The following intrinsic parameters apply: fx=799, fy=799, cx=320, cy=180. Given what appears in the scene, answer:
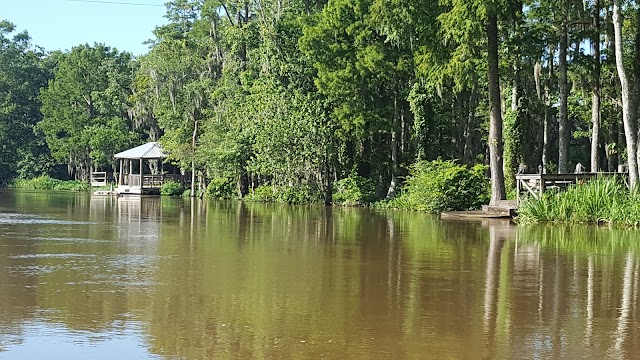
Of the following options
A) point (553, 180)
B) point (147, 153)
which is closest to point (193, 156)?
point (147, 153)

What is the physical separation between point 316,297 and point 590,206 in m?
15.4

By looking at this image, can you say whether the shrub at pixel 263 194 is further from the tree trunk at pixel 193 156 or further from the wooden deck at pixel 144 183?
the wooden deck at pixel 144 183

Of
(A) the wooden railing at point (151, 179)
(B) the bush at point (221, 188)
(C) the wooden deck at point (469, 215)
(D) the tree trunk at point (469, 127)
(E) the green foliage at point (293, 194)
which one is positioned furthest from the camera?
(A) the wooden railing at point (151, 179)

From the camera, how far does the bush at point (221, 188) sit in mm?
51750

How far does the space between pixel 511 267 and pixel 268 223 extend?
1268cm

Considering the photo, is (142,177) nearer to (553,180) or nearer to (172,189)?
(172,189)

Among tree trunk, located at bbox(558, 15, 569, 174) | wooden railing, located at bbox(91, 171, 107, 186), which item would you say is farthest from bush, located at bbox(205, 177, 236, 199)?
tree trunk, located at bbox(558, 15, 569, 174)

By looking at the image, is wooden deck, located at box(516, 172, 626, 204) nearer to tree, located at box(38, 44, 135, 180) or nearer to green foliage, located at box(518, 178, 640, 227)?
green foliage, located at box(518, 178, 640, 227)

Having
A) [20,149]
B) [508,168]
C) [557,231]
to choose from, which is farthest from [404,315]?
[20,149]

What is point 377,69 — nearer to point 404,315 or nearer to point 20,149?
point 404,315

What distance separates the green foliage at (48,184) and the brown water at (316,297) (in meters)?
56.1

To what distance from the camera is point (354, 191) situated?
40812 millimetres

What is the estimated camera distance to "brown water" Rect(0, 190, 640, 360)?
7.69 meters

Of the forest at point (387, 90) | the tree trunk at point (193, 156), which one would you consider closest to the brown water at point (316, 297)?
the forest at point (387, 90)
